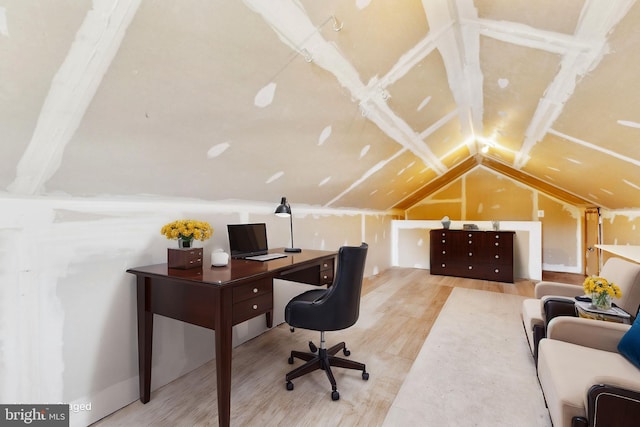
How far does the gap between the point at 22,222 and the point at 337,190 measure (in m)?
2.81

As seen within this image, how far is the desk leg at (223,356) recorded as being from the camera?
4.96 ft

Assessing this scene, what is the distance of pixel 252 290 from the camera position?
5.61ft

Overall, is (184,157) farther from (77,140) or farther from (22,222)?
(22,222)

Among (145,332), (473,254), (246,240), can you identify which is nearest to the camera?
(145,332)

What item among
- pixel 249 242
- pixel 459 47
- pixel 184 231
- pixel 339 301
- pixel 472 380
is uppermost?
pixel 459 47

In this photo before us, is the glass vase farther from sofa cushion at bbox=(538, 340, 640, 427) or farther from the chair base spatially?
the chair base

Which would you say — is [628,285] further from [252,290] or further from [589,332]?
[252,290]

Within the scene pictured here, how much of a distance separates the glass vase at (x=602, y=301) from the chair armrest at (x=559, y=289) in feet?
2.45

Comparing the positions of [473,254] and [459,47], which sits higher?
[459,47]

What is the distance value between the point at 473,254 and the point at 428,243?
3.19 feet

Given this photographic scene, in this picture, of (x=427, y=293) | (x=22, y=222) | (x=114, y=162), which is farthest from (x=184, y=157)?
(x=427, y=293)

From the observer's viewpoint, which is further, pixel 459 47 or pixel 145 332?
pixel 459 47

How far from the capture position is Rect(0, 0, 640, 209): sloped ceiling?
109 cm

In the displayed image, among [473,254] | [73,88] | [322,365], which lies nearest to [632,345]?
[322,365]
